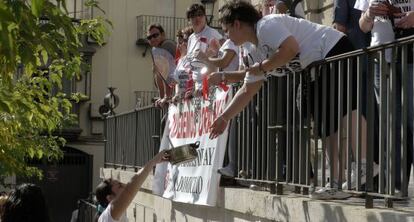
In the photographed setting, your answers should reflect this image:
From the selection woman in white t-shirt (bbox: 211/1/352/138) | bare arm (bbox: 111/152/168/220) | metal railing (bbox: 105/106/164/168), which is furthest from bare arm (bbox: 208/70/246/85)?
metal railing (bbox: 105/106/164/168)

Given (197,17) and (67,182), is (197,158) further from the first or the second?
(67,182)

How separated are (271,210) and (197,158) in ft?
5.75

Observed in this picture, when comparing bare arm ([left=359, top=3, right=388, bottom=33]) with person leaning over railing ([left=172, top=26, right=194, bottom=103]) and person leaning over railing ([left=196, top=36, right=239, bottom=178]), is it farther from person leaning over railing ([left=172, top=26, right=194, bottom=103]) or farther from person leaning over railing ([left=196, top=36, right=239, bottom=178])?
person leaning over railing ([left=172, top=26, right=194, bottom=103])

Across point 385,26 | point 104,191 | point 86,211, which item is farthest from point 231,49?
point 86,211

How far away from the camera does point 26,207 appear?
196 inches

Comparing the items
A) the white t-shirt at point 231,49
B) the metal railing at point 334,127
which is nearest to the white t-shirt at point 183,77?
the white t-shirt at point 231,49

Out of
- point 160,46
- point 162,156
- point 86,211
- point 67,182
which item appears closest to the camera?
point 162,156

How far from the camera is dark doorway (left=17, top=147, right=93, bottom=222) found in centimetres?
3156

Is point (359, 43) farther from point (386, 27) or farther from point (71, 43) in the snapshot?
point (71, 43)

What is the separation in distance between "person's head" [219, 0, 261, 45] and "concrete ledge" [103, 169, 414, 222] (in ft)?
4.06

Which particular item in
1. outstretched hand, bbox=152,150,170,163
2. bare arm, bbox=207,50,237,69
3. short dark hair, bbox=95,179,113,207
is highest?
bare arm, bbox=207,50,237,69

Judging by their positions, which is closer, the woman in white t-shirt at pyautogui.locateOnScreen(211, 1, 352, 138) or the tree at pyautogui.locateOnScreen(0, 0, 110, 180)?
the tree at pyautogui.locateOnScreen(0, 0, 110, 180)

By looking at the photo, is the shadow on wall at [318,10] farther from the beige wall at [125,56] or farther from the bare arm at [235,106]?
the beige wall at [125,56]

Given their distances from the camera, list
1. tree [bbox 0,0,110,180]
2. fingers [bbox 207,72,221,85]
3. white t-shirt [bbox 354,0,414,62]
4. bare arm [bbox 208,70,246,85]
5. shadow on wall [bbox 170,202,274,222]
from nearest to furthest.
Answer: tree [bbox 0,0,110,180] < white t-shirt [bbox 354,0,414,62] < bare arm [bbox 208,70,246,85] < fingers [bbox 207,72,221,85] < shadow on wall [bbox 170,202,274,222]
